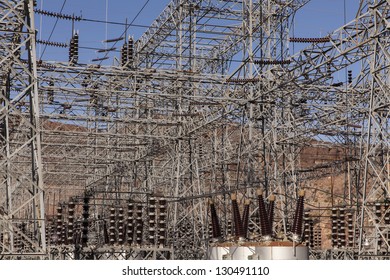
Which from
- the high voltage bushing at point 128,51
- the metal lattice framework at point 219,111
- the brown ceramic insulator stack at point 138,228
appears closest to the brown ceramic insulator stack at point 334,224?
the metal lattice framework at point 219,111

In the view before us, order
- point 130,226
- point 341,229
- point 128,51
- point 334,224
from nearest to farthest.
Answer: point 130,226, point 128,51, point 341,229, point 334,224

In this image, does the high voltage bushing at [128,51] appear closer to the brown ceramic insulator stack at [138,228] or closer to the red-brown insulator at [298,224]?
the brown ceramic insulator stack at [138,228]

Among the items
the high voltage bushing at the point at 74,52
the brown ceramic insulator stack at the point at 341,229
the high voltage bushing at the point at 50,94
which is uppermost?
the high voltage bushing at the point at 74,52

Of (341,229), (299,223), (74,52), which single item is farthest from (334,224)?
(299,223)

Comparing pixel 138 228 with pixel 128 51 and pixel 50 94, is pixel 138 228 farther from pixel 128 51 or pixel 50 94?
pixel 128 51

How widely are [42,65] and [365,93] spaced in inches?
554

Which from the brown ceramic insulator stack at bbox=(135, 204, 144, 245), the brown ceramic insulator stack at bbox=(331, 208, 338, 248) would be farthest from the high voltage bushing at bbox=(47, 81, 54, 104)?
the brown ceramic insulator stack at bbox=(331, 208, 338, 248)

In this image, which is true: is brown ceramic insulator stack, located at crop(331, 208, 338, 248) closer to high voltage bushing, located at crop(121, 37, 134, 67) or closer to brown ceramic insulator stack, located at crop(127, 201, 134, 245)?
brown ceramic insulator stack, located at crop(127, 201, 134, 245)

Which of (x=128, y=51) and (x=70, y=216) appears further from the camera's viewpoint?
(x=128, y=51)

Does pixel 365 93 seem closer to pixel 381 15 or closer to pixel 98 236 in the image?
pixel 381 15

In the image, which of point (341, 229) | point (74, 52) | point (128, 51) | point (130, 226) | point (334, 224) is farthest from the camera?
point (334, 224)

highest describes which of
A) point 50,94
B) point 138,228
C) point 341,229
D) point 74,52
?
point 74,52

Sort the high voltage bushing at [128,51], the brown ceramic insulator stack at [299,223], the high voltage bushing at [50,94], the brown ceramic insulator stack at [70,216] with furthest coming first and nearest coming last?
the high voltage bushing at [128,51]
the brown ceramic insulator stack at [70,216]
the high voltage bushing at [50,94]
the brown ceramic insulator stack at [299,223]
